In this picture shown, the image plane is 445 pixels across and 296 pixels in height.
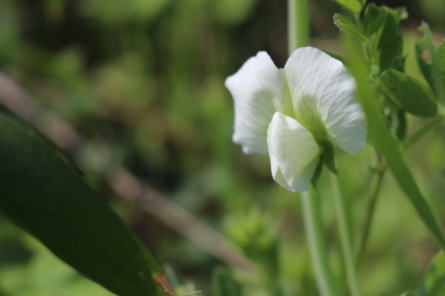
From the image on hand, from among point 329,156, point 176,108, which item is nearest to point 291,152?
point 329,156

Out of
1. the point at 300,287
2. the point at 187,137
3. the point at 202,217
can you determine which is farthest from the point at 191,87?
the point at 300,287

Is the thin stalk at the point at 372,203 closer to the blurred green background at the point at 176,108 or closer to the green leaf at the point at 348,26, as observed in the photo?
the green leaf at the point at 348,26

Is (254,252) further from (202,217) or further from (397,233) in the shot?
(202,217)

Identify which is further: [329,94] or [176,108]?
[176,108]

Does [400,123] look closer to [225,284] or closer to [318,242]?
[318,242]

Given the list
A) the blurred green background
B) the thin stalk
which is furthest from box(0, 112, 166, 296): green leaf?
the blurred green background

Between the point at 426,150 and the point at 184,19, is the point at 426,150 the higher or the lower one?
the lower one
